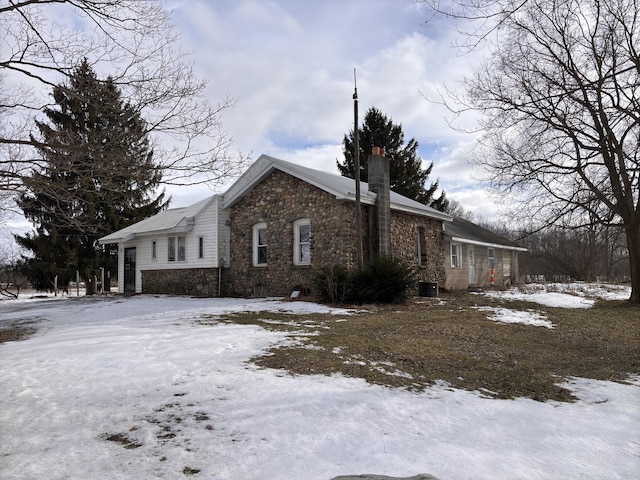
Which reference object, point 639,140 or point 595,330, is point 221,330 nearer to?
point 595,330

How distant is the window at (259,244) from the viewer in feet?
55.0

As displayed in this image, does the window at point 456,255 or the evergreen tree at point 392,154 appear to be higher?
the evergreen tree at point 392,154

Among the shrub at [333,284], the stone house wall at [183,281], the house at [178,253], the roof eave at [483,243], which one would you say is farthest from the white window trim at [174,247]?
the roof eave at [483,243]

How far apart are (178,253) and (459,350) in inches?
591

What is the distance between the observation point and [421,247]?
18.3 metres

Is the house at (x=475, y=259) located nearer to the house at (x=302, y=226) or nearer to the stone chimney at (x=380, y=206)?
the house at (x=302, y=226)

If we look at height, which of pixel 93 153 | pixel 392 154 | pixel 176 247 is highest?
pixel 392 154

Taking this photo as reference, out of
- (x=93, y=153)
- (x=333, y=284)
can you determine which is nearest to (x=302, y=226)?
Result: (x=333, y=284)

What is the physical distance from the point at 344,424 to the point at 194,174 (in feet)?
17.7

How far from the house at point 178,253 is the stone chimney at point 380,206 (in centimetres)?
610

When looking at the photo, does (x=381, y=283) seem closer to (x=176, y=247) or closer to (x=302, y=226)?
(x=302, y=226)

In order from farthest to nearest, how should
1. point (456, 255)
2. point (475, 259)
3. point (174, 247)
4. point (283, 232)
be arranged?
point (475, 259) < point (456, 255) < point (174, 247) < point (283, 232)

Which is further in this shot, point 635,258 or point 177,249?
point 177,249

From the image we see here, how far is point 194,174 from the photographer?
307 inches
